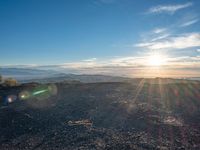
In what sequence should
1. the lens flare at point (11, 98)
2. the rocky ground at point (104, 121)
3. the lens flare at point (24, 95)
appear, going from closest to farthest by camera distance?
the rocky ground at point (104, 121), the lens flare at point (11, 98), the lens flare at point (24, 95)

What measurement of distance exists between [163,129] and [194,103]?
32.2 feet

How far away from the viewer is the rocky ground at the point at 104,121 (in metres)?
16.5

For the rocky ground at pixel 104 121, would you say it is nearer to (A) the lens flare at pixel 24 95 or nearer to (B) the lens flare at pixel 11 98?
(B) the lens flare at pixel 11 98

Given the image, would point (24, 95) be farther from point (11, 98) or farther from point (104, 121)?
point (104, 121)

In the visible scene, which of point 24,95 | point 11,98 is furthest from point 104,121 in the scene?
point 24,95

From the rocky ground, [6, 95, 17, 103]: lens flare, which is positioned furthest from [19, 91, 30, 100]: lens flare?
the rocky ground

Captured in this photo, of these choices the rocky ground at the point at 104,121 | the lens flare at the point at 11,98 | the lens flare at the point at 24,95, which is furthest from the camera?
the lens flare at the point at 24,95

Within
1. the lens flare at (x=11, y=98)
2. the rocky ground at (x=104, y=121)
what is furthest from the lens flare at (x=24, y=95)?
the rocky ground at (x=104, y=121)

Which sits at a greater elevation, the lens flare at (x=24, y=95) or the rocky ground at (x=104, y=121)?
the lens flare at (x=24, y=95)

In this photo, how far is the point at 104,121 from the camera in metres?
21.2

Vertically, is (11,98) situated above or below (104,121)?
above

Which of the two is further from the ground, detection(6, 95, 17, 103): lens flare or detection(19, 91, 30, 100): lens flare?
detection(19, 91, 30, 100): lens flare

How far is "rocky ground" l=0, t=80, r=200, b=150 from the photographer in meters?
16.5

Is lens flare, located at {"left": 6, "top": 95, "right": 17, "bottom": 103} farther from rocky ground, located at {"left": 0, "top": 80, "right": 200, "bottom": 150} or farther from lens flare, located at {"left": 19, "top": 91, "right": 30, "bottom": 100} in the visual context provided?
rocky ground, located at {"left": 0, "top": 80, "right": 200, "bottom": 150}
